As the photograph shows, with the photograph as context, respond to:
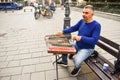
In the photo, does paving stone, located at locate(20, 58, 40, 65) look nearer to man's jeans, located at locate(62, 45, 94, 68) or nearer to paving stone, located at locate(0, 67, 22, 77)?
paving stone, located at locate(0, 67, 22, 77)

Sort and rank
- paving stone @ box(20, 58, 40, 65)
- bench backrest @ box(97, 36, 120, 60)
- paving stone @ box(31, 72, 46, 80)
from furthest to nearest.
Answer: paving stone @ box(20, 58, 40, 65)
paving stone @ box(31, 72, 46, 80)
bench backrest @ box(97, 36, 120, 60)

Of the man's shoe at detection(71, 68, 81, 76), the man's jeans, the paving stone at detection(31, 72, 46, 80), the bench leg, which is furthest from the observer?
the paving stone at detection(31, 72, 46, 80)

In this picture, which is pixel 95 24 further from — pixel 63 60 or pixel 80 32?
pixel 63 60

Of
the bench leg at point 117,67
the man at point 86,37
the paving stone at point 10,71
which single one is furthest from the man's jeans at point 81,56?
the paving stone at point 10,71

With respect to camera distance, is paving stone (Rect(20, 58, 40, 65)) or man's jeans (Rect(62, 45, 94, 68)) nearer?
man's jeans (Rect(62, 45, 94, 68))

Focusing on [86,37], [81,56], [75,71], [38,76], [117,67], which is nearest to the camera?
[117,67]

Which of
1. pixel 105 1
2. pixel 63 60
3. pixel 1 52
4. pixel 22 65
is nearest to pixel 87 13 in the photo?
pixel 63 60

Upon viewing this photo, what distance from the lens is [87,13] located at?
4.11 metres

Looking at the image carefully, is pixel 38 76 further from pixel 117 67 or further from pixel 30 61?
pixel 117 67

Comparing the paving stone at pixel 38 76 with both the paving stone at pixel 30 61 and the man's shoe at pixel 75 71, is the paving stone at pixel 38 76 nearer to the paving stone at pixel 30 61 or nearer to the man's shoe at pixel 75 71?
the man's shoe at pixel 75 71

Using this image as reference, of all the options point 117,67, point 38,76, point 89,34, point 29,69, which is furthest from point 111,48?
point 29,69

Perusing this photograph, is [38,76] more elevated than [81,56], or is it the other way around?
[81,56]

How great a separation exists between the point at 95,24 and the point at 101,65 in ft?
2.77

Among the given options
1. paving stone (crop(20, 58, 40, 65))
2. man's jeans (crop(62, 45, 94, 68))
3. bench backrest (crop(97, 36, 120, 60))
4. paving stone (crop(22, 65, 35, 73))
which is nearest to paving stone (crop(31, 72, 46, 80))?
paving stone (crop(22, 65, 35, 73))
